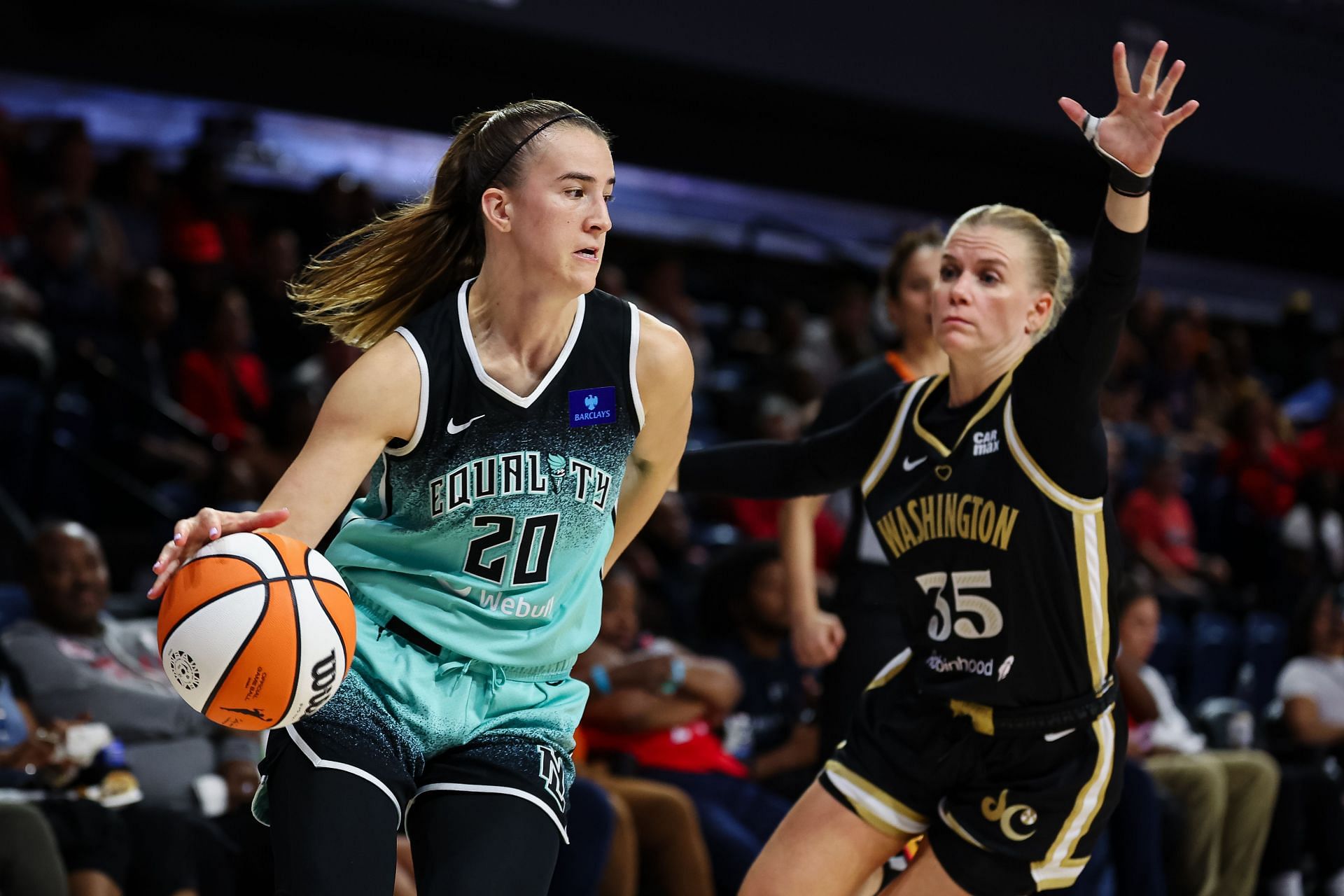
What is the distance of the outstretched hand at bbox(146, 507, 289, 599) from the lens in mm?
2637

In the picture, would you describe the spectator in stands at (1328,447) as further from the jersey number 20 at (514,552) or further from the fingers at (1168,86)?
the jersey number 20 at (514,552)

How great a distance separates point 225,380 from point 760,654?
327cm

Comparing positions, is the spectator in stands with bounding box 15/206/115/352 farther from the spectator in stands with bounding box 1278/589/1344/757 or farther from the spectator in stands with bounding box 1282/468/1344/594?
the spectator in stands with bounding box 1282/468/1344/594

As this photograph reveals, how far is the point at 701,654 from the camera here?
6660 mm

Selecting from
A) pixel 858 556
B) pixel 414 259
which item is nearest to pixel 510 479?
pixel 414 259

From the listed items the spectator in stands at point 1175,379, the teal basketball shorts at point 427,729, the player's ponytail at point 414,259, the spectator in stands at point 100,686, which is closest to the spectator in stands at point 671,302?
the spectator in stands at point 1175,379

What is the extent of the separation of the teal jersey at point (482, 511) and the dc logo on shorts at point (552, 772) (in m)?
0.16

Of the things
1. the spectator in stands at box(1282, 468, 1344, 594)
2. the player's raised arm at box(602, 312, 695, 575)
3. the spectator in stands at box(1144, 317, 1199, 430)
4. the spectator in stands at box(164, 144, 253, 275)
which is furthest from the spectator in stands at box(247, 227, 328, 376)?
the spectator in stands at box(1144, 317, 1199, 430)

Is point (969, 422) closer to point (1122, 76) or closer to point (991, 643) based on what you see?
point (991, 643)

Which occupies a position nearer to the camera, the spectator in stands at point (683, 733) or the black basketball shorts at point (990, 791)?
the black basketball shorts at point (990, 791)

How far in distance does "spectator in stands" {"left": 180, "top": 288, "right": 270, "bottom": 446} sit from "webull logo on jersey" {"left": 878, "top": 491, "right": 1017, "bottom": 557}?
5057 millimetres

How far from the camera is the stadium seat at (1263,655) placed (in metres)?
9.12

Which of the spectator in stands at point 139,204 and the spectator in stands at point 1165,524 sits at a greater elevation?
the spectator in stands at point 139,204

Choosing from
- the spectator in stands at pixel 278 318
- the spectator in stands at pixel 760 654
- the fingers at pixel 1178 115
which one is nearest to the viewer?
the fingers at pixel 1178 115
